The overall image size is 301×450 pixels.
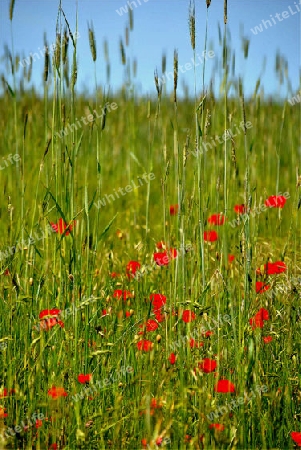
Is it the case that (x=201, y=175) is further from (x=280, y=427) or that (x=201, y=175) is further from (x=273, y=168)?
(x=273, y=168)

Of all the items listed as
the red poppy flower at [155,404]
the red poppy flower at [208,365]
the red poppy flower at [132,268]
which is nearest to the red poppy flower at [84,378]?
the red poppy flower at [155,404]

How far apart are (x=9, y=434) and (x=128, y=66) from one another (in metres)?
2.11

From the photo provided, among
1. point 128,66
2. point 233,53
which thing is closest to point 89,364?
point 233,53

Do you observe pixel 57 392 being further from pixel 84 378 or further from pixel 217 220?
pixel 217 220

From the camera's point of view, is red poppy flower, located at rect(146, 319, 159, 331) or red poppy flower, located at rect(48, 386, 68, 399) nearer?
red poppy flower, located at rect(48, 386, 68, 399)

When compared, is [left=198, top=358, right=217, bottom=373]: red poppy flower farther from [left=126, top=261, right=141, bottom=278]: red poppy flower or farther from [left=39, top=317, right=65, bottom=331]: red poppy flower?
[left=126, top=261, right=141, bottom=278]: red poppy flower

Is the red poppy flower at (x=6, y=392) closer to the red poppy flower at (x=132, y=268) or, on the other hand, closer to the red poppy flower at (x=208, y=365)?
the red poppy flower at (x=208, y=365)

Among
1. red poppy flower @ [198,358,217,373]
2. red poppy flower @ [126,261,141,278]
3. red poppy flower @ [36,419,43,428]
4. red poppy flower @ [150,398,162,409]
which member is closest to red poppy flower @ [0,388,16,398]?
red poppy flower @ [36,419,43,428]

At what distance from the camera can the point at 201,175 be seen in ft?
5.82

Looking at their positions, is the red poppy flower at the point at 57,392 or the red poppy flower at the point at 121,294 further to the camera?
the red poppy flower at the point at 121,294

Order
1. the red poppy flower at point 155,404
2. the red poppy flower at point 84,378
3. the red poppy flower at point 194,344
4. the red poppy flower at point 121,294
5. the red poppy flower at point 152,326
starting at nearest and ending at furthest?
the red poppy flower at point 155,404 → the red poppy flower at point 84,378 → the red poppy flower at point 194,344 → the red poppy flower at point 152,326 → the red poppy flower at point 121,294

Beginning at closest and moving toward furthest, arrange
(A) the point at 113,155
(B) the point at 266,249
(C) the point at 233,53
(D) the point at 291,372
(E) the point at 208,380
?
(E) the point at 208,380, (D) the point at 291,372, (C) the point at 233,53, (B) the point at 266,249, (A) the point at 113,155

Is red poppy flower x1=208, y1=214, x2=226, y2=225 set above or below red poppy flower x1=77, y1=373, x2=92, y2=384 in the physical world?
above

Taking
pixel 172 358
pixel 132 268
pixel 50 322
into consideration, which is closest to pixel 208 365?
pixel 172 358
